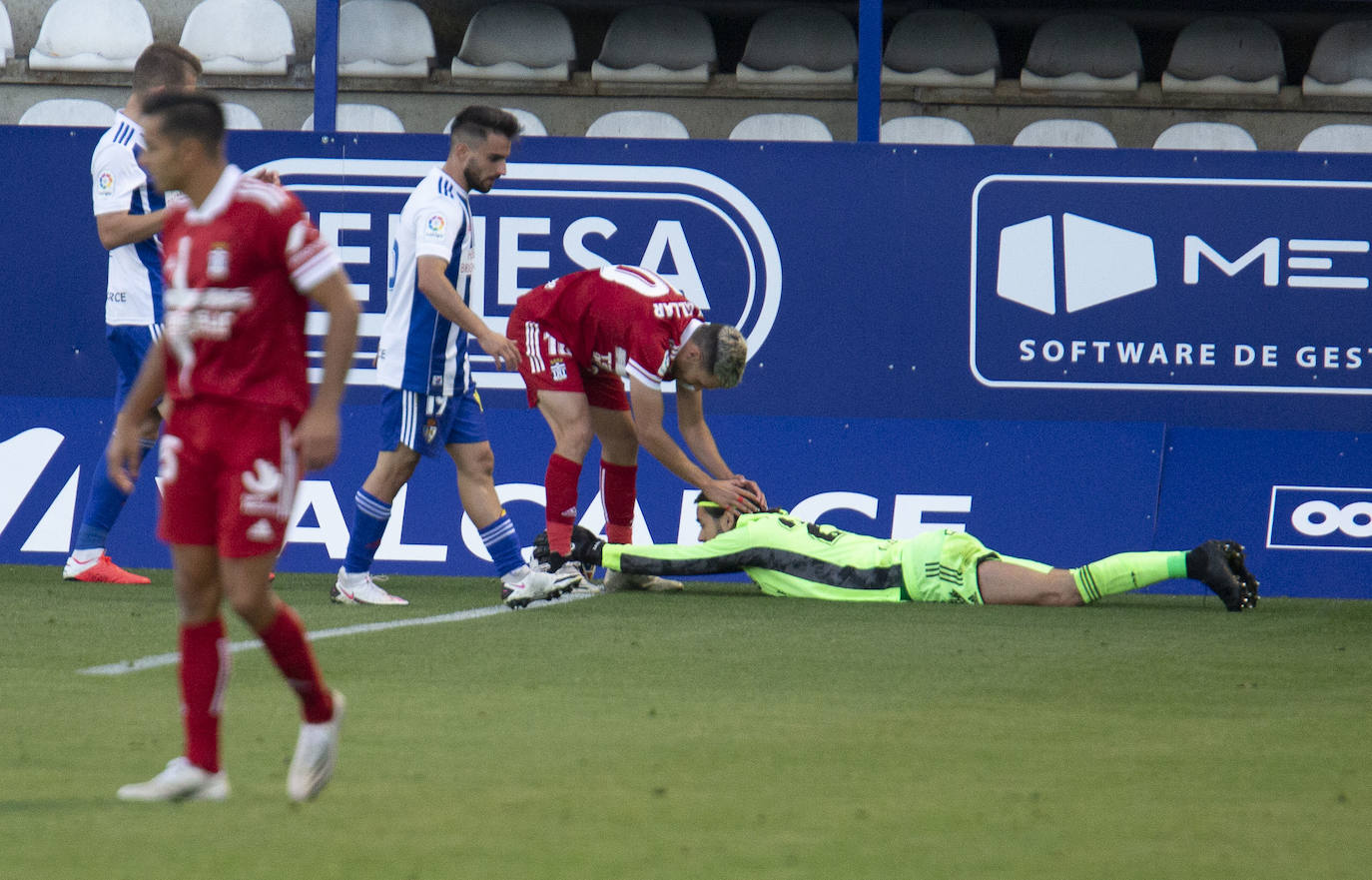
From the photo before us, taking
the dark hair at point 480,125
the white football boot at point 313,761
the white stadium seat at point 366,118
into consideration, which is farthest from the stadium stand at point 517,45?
the white football boot at point 313,761

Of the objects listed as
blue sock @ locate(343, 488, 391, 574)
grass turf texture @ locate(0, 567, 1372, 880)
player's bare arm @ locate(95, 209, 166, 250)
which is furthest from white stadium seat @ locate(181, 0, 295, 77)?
grass turf texture @ locate(0, 567, 1372, 880)

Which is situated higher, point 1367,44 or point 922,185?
point 1367,44

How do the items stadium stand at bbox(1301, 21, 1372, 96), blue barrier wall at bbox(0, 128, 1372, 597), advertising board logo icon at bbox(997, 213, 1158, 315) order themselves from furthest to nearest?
stadium stand at bbox(1301, 21, 1372, 96) < advertising board logo icon at bbox(997, 213, 1158, 315) < blue barrier wall at bbox(0, 128, 1372, 597)

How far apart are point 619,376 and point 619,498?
2.01 feet

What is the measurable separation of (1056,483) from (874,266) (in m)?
1.56

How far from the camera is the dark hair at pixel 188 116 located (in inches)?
146

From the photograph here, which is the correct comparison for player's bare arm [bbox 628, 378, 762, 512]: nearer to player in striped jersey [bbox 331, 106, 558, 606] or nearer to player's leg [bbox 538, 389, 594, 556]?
player's leg [bbox 538, 389, 594, 556]

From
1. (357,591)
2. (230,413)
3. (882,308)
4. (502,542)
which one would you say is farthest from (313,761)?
(882,308)

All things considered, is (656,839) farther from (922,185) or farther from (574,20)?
(574,20)

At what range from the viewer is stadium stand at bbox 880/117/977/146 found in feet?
42.7

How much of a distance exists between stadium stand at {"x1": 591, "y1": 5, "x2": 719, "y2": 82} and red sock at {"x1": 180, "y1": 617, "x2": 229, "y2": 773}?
1050cm

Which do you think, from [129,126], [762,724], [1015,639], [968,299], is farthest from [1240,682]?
[129,126]

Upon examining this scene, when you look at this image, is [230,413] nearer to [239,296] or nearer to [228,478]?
[228,478]

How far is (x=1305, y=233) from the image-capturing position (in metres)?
9.58
